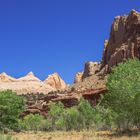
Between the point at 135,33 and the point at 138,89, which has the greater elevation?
the point at 135,33

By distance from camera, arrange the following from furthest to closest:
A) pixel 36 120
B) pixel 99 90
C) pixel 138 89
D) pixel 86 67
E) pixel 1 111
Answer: pixel 86 67
pixel 99 90
pixel 36 120
pixel 1 111
pixel 138 89

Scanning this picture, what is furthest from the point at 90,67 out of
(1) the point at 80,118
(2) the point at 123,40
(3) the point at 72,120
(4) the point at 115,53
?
(1) the point at 80,118

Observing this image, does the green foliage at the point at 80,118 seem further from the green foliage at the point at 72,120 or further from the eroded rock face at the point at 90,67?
the eroded rock face at the point at 90,67

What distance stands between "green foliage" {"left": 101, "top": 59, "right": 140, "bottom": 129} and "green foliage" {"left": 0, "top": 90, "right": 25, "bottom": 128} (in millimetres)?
16273

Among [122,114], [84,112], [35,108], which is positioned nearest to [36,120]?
[84,112]

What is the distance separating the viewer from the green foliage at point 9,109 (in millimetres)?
58662

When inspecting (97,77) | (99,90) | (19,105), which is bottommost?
(19,105)

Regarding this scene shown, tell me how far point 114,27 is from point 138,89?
105 m

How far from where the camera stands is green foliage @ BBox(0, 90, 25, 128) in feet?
192

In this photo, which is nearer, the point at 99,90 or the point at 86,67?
the point at 99,90

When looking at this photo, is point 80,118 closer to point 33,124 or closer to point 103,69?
point 33,124

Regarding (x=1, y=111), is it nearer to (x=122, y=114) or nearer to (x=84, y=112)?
(x=84, y=112)

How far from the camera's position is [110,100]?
4562 cm

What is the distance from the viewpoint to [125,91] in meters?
42.9
